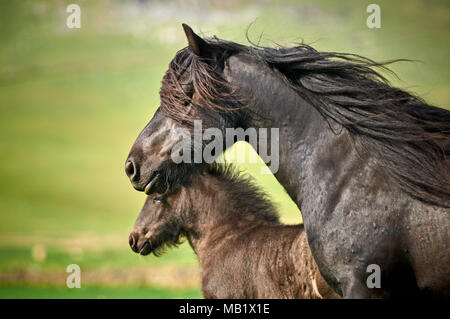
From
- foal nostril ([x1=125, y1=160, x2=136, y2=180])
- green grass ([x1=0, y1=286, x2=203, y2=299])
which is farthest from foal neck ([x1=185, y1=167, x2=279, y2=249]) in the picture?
green grass ([x1=0, y1=286, x2=203, y2=299])

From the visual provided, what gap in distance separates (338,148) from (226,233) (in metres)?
2.51

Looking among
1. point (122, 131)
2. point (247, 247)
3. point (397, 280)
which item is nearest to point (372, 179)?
point (397, 280)

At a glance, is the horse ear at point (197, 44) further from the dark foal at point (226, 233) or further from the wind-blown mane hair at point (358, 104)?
the dark foal at point (226, 233)

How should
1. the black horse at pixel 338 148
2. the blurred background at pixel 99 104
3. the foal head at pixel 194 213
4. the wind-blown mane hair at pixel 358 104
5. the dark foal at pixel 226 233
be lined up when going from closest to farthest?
1. the black horse at pixel 338 148
2. the wind-blown mane hair at pixel 358 104
3. the dark foal at pixel 226 233
4. the foal head at pixel 194 213
5. the blurred background at pixel 99 104

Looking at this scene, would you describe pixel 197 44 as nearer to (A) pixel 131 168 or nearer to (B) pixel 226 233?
(A) pixel 131 168

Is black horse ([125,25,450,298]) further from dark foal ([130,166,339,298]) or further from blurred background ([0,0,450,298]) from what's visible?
blurred background ([0,0,450,298])

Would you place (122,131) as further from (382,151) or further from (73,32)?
(382,151)

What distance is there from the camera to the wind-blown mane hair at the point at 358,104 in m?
3.51

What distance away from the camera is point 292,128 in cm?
382

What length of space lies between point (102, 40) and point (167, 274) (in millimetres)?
35849

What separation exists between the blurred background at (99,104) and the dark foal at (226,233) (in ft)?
16.9

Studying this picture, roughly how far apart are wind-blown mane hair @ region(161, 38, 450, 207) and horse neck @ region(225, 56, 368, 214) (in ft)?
0.20

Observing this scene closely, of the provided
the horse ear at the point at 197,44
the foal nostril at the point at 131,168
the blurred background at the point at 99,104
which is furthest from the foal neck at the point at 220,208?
the blurred background at the point at 99,104

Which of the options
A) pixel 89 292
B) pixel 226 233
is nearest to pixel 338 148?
pixel 226 233
